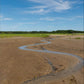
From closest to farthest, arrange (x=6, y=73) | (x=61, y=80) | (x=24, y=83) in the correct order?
(x=24, y=83) → (x=61, y=80) → (x=6, y=73)

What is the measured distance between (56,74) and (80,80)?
178 centimetres

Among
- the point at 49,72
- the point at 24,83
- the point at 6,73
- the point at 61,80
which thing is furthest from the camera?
the point at 49,72

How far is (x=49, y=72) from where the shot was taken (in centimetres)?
820

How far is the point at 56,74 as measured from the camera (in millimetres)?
7879

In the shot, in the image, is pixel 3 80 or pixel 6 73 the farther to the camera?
pixel 6 73

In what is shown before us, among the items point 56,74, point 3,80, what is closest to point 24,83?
point 3,80

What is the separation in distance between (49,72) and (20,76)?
227 cm

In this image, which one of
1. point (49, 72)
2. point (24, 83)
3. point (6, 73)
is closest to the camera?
point (24, 83)

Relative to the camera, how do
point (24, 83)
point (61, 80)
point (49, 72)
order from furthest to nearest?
1. point (49, 72)
2. point (61, 80)
3. point (24, 83)

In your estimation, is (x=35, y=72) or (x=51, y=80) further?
(x=35, y=72)

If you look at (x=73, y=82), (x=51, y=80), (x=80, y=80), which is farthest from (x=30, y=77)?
(x=80, y=80)

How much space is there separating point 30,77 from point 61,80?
2.09 meters

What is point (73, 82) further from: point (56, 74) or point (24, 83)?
point (24, 83)

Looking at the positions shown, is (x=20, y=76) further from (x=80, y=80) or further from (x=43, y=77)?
(x=80, y=80)
